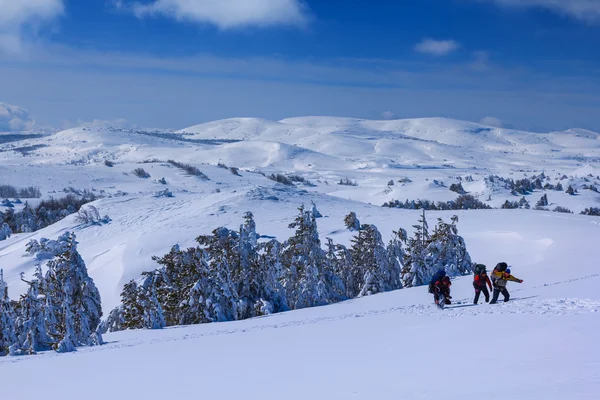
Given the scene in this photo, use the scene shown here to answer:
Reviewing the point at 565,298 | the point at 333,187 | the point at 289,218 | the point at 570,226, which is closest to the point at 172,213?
the point at 289,218

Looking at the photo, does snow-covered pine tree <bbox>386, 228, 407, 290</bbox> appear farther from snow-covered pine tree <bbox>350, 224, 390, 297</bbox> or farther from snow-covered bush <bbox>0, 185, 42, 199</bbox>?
snow-covered bush <bbox>0, 185, 42, 199</bbox>

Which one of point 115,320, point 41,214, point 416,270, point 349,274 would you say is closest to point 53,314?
point 115,320

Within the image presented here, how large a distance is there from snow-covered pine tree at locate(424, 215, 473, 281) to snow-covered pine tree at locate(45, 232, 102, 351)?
15133 mm

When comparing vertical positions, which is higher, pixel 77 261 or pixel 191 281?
pixel 77 261

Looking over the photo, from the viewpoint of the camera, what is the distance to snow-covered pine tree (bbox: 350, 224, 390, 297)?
26.4m

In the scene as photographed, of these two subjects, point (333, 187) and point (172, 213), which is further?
point (333, 187)

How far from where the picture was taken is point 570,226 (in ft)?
121

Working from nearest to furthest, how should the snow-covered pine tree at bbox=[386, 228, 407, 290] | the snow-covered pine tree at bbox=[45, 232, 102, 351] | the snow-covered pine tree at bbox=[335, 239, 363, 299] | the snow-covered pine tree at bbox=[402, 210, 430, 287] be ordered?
the snow-covered pine tree at bbox=[45, 232, 102, 351], the snow-covered pine tree at bbox=[402, 210, 430, 287], the snow-covered pine tree at bbox=[386, 228, 407, 290], the snow-covered pine tree at bbox=[335, 239, 363, 299]

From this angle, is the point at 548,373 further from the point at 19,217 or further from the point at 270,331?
the point at 19,217

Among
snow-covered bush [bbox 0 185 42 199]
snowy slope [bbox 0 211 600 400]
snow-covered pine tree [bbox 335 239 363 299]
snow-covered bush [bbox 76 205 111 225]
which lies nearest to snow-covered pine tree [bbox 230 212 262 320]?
snow-covered pine tree [bbox 335 239 363 299]

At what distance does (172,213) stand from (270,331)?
40242 millimetres

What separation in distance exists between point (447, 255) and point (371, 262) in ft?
12.5

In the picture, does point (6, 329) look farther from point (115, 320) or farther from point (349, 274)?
point (349, 274)

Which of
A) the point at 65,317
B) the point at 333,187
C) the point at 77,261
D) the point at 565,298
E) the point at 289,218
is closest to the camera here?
the point at 565,298
